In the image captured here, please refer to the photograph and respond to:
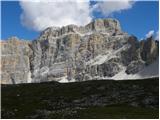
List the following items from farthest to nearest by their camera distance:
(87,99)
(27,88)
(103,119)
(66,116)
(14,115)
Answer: (27,88)
(87,99)
(14,115)
(66,116)
(103,119)

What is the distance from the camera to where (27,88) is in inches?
7279

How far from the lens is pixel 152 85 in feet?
517

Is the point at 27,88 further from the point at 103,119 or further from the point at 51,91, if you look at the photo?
the point at 103,119

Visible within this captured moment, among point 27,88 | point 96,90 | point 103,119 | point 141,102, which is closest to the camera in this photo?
Answer: point 103,119

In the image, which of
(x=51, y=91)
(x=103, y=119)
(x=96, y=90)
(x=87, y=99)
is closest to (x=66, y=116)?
(x=103, y=119)

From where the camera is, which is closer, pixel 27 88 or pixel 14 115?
pixel 14 115

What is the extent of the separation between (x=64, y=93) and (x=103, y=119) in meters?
97.2

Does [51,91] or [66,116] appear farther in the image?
[51,91]

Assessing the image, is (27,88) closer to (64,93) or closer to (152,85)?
(64,93)

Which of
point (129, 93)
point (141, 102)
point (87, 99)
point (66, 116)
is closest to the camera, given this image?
point (66, 116)

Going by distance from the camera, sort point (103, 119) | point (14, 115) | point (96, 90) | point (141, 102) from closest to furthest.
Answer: point (103, 119) → point (14, 115) → point (141, 102) → point (96, 90)

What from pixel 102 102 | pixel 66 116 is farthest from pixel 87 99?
pixel 66 116

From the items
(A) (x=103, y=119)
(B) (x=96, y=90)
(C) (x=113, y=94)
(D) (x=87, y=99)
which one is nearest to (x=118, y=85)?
(B) (x=96, y=90)

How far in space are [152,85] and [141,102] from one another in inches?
1650
